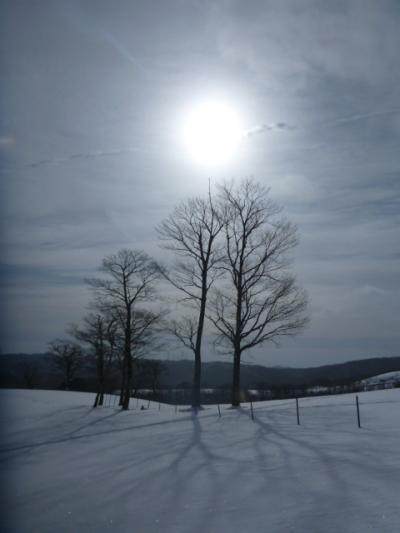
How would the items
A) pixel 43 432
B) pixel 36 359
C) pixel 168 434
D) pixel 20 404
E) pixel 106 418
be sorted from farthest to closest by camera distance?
pixel 36 359
pixel 20 404
pixel 106 418
pixel 43 432
pixel 168 434

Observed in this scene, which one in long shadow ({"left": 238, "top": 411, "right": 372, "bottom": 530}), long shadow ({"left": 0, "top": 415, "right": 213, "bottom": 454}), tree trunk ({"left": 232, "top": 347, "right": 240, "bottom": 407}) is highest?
tree trunk ({"left": 232, "top": 347, "right": 240, "bottom": 407})

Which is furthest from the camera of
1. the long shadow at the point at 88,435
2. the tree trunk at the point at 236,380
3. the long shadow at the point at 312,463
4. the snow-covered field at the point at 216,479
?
the tree trunk at the point at 236,380

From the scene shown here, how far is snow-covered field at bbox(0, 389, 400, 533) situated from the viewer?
18.7 feet

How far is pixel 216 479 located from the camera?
754 cm

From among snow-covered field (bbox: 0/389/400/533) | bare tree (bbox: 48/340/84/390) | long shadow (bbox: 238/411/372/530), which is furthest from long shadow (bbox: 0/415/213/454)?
bare tree (bbox: 48/340/84/390)

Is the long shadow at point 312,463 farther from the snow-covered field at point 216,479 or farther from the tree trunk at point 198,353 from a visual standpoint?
the tree trunk at point 198,353

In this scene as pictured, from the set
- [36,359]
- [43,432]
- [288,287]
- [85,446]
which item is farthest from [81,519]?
[36,359]

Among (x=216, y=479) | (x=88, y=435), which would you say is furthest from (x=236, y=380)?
(x=216, y=479)

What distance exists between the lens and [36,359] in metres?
75.1

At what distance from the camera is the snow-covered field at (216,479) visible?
5688 mm

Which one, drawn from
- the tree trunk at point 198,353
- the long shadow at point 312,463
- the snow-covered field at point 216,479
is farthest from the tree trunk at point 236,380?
the long shadow at point 312,463

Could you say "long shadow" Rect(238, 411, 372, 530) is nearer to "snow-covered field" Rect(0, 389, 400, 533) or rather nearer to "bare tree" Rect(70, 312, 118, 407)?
"snow-covered field" Rect(0, 389, 400, 533)

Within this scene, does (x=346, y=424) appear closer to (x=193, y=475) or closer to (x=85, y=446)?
(x=193, y=475)

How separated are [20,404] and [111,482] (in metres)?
22.4
